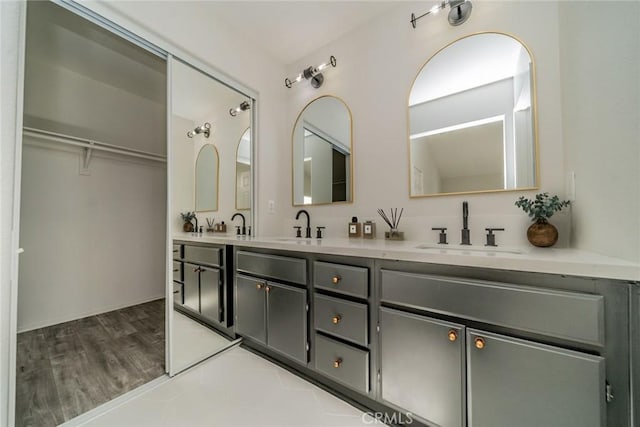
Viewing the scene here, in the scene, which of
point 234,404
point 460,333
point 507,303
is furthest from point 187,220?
point 507,303

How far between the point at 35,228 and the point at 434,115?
382 centimetres

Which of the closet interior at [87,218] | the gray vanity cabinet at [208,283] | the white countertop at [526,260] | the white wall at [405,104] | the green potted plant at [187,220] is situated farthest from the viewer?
the gray vanity cabinet at [208,283]

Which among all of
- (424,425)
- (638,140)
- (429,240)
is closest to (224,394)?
(424,425)

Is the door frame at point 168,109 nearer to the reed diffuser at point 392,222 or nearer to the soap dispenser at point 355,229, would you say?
the soap dispenser at point 355,229

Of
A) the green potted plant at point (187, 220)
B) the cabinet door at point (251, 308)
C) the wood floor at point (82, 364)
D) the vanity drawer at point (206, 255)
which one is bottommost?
the wood floor at point (82, 364)

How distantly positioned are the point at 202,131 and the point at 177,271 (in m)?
1.16

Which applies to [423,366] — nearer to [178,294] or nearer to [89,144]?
[178,294]

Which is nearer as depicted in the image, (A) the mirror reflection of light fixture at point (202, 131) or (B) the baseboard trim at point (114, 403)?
(B) the baseboard trim at point (114, 403)

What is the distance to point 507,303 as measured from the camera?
33.8 inches

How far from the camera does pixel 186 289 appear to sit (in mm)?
1762

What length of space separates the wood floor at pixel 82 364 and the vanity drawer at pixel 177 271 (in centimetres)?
64

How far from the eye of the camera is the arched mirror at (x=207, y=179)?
188 cm

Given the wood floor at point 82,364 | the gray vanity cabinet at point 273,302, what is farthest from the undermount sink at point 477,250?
the wood floor at point 82,364

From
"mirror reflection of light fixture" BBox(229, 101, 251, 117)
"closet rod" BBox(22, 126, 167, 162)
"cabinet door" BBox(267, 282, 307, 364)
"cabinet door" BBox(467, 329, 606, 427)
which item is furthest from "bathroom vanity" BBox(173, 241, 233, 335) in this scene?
"closet rod" BBox(22, 126, 167, 162)
